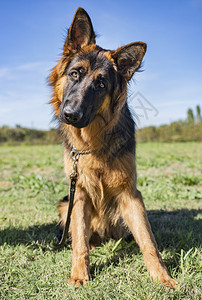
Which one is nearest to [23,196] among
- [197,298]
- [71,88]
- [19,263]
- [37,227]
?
[37,227]

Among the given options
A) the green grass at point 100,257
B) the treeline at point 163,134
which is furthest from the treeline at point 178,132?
the green grass at point 100,257

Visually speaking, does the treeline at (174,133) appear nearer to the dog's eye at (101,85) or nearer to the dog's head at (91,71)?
the dog's head at (91,71)

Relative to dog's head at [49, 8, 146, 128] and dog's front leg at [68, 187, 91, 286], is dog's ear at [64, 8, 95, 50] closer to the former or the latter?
dog's head at [49, 8, 146, 128]

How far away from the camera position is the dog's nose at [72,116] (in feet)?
8.09

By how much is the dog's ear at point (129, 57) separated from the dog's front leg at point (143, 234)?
1427 mm

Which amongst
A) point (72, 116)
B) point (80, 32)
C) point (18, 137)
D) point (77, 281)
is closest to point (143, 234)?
point (77, 281)

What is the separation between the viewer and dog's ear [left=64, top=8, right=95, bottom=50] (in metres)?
2.84

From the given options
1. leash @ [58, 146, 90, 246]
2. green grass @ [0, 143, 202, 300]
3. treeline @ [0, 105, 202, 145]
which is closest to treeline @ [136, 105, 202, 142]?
treeline @ [0, 105, 202, 145]

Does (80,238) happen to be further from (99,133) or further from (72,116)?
(72,116)

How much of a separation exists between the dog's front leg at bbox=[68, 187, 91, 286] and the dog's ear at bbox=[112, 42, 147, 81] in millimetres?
1496

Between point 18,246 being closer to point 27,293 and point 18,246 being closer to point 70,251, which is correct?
point 70,251

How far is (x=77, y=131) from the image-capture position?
306cm

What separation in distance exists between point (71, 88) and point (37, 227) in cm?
219

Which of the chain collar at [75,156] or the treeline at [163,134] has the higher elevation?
the treeline at [163,134]
